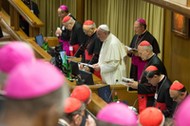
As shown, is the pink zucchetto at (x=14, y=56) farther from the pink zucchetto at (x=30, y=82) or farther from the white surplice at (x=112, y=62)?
the white surplice at (x=112, y=62)

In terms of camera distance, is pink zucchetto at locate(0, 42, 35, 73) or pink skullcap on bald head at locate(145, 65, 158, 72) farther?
pink skullcap on bald head at locate(145, 65, 158, 72)

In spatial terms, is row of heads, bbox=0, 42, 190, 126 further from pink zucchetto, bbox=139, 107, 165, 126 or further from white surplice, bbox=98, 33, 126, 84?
white surplice, bbox=98, 33, 126, 84

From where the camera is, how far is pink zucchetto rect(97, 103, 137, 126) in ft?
3.69

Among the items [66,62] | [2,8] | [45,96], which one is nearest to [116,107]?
[45,96]

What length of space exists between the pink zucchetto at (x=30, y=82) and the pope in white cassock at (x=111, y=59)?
6.85 m

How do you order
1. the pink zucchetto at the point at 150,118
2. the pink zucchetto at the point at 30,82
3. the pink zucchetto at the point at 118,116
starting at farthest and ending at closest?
1. the pink zucchetto at the point at 150,118
2. the pink zucchetto at the point at 118,116
3. the pink zucchetto at the point at 30,82

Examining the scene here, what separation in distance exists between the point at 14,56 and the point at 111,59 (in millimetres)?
6910

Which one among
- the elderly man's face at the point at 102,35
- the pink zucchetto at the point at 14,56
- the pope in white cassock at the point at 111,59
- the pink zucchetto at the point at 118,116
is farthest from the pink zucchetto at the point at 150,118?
the elderly man's face at the point at 102,35

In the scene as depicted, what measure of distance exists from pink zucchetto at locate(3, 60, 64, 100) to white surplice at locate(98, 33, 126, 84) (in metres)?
6.85

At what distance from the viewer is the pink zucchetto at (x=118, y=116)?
1126mm

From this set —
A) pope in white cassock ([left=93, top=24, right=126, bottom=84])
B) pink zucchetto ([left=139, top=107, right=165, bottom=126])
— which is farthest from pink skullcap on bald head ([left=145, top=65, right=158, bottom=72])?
pink zucchetto ([left=139, top=107, right=165, bottom=126])

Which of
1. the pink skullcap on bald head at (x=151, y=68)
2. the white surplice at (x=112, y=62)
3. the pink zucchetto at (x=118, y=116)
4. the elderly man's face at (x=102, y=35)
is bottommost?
the white surplice at (x=112, y=62)

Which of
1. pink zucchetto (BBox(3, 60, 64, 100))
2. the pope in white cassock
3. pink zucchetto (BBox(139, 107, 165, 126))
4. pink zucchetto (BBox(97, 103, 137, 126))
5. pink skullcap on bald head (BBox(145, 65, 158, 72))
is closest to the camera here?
pink zucchetto (BBox(3, 60, 64, 100))

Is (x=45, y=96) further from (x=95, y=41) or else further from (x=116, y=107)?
(x=95, y=41)
